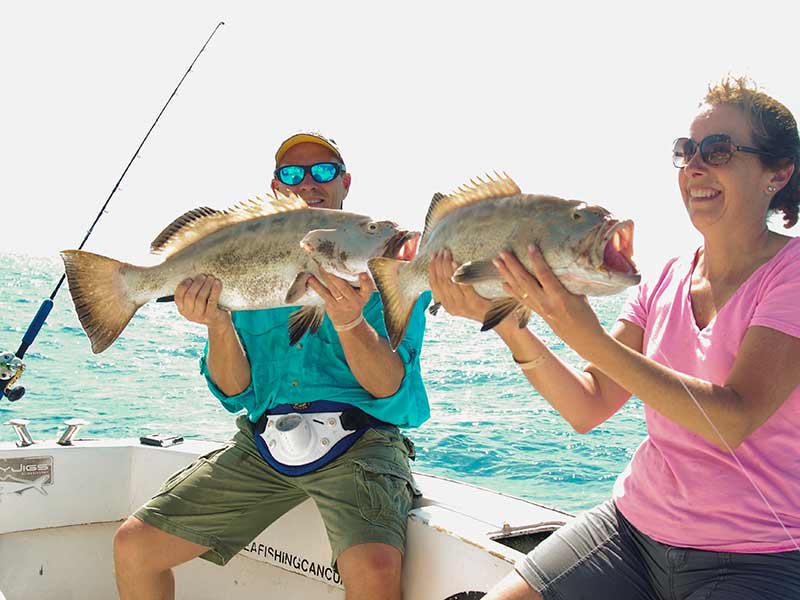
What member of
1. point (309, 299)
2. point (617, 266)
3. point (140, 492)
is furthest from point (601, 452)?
point (617, 266)

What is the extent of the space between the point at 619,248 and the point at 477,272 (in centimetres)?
44

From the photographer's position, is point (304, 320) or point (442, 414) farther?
point (442, 414)

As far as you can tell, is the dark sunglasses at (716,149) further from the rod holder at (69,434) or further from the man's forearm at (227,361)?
the rod holder at (69,434)

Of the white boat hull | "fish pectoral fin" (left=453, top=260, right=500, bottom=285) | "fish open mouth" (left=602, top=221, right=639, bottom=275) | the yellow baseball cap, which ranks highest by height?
the yellow baseball cap

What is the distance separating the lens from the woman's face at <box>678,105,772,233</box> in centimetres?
234

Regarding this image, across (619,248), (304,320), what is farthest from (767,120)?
(304,320)

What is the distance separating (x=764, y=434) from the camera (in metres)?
2.29

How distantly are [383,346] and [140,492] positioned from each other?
1947mm

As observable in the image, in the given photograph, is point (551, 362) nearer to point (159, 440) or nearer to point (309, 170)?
point (309, 170)

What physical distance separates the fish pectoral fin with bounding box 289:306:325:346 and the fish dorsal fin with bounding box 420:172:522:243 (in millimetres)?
740

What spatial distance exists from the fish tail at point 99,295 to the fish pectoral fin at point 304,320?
0.66m

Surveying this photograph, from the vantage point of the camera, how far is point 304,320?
3.35m

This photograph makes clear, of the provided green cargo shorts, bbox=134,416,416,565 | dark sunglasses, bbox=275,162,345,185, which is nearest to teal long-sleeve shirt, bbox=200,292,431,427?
green cargo shorts, bbox=134,416,416,565

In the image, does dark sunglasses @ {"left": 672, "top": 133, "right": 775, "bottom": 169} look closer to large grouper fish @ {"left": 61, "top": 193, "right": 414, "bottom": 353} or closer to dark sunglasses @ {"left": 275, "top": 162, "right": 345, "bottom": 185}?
large grouper fish @ {"left": 61, "top": 193, "right": 414, "bottom": 353}
